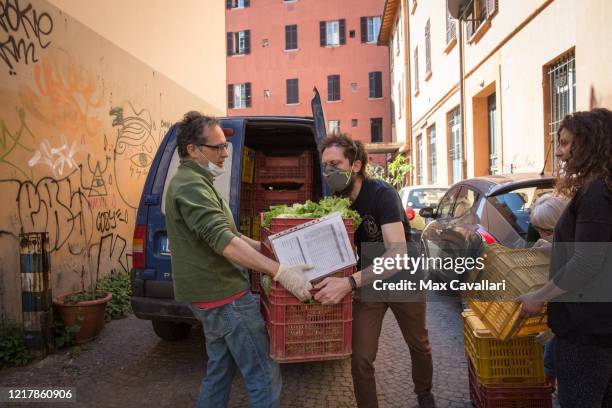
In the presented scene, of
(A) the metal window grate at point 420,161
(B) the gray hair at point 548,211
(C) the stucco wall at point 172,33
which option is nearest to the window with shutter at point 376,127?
(A) the metal window grate at point 420,161

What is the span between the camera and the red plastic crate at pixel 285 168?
19.4ft

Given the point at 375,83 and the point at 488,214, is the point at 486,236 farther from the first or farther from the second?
the point at 375,83

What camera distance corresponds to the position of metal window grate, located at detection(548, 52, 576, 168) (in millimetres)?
7368

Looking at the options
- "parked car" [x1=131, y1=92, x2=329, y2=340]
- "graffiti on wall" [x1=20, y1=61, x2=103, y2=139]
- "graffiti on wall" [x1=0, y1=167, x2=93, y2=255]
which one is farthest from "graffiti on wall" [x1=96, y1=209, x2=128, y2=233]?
"parked car" [x1=131, y1=92, x2=329, y2=340]

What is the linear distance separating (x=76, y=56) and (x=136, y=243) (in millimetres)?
3244

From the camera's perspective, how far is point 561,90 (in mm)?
7785

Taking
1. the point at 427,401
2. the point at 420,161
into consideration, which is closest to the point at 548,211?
the point at 427,401

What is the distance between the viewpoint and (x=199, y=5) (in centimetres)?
1034

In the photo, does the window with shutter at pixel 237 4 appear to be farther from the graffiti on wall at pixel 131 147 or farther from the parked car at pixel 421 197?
the graffiti on wall at pixel 131 147

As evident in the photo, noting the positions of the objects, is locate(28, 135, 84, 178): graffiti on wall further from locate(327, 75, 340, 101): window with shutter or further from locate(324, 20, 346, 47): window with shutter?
locate(324, 20, 346, 47): window with shutter

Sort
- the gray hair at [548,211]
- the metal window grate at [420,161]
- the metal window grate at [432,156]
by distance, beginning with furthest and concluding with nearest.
A: 1. the metal window grate at [420,161]
2. the metal window grate at [432,156]
3. the gray hair at [548,211]

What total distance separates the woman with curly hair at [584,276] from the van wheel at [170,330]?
11.8 feet

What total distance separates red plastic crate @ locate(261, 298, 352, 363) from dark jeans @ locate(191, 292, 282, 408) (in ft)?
0.30

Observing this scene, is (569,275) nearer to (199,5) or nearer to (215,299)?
(215,299)
